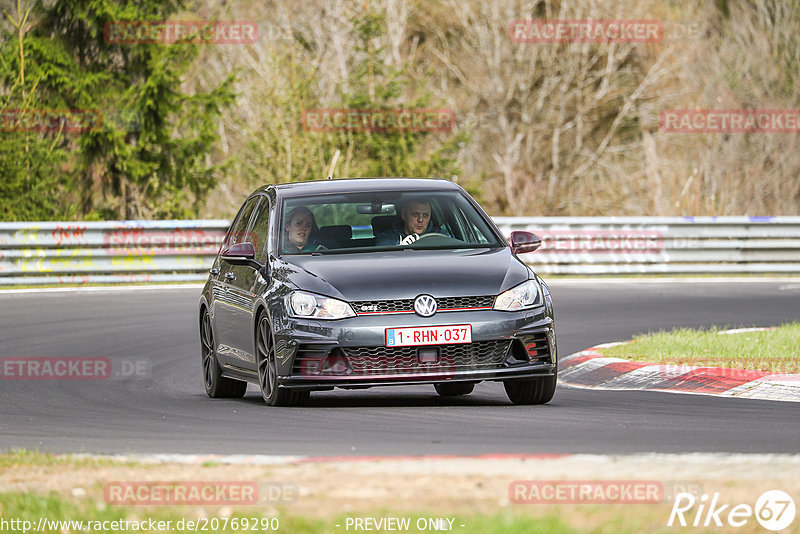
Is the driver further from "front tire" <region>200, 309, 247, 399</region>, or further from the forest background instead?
the forest background

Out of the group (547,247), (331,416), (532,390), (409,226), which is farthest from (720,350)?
(547,247)

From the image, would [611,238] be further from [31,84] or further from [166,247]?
[31,84]

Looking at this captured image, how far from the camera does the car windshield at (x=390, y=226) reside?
1102 centimetres

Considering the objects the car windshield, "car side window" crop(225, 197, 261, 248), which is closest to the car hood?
the car windshield

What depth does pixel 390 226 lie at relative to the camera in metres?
11.2

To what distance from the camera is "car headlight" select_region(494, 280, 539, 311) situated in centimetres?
1006

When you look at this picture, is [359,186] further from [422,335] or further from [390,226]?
[422,335]

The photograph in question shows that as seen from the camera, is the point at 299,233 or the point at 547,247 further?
the point at 547,247

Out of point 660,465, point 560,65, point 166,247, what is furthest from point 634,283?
point 560,65

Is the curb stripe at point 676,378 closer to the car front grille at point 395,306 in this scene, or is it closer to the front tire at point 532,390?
the front tire at point 532,390

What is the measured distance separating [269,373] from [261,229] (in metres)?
1.56

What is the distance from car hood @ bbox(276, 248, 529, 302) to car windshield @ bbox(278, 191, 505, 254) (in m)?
0.30

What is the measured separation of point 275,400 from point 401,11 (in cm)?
3604

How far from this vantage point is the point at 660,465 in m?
6.88
